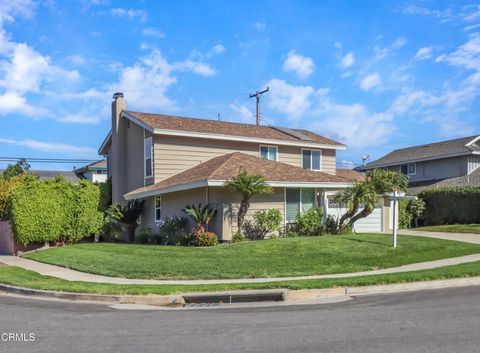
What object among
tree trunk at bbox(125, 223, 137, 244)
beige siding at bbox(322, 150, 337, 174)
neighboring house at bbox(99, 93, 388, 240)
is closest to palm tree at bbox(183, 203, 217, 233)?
neighboring house at bbox(99, 93, 388, 240)

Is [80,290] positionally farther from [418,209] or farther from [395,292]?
[418,209]

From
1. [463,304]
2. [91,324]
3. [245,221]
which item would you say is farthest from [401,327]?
[245,221]

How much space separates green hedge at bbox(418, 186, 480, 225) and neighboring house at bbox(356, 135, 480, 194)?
216 inches

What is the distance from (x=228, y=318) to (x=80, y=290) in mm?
4995

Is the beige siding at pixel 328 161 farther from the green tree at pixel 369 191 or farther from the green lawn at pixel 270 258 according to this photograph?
the green lawn at pixel 270 258

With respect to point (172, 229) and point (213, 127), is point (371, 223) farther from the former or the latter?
point (172, 229)

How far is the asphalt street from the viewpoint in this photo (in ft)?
21.6

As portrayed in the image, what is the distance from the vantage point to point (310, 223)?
20.9 meters

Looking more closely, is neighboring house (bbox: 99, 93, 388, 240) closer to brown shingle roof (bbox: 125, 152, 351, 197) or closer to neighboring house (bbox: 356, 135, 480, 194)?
brown shingle roof (bbox: 125, 152, 351, 197)

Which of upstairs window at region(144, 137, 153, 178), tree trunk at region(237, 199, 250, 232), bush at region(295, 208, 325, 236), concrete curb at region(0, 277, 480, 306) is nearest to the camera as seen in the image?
concrete curb at region(0, 277, 480, 306)

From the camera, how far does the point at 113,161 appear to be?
28391 mm

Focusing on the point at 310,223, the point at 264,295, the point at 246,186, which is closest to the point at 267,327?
the point at 264,295

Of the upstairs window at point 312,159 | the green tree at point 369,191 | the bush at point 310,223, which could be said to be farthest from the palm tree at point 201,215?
the upstairs window at point 312,159

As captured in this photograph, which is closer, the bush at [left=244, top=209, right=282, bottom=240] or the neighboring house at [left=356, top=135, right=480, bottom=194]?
the bush at [left=244, top=209, right=282, bottom=240]
